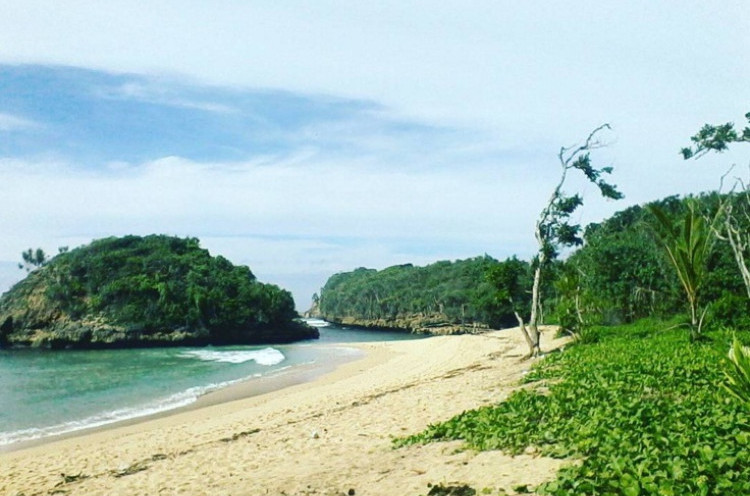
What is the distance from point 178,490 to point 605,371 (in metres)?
7.79

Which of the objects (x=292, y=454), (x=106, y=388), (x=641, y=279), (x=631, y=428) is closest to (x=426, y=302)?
(x=641, y=279)

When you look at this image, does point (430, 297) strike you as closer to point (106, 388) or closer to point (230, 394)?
point (106, 388)

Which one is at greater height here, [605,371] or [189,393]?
[605,371]

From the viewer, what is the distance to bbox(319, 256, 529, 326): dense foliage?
8194 centimetres

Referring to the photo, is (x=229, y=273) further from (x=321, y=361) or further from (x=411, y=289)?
(x=321, y=361)

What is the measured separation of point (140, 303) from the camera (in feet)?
238

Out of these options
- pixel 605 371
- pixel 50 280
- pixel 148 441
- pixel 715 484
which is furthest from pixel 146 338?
pixel 715 484

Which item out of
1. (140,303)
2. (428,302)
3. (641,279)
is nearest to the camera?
(641,279)

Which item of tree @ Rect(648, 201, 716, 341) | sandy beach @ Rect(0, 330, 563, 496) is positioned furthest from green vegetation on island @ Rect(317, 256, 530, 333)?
sandy beach @ Rect(0, 330, 563, 496)

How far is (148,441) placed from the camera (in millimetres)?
12727

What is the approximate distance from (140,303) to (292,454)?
6901 cm

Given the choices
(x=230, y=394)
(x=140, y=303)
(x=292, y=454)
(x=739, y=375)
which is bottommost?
(x=230, y=394)

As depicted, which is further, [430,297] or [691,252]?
[430,297]

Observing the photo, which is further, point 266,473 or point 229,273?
point 229,273
